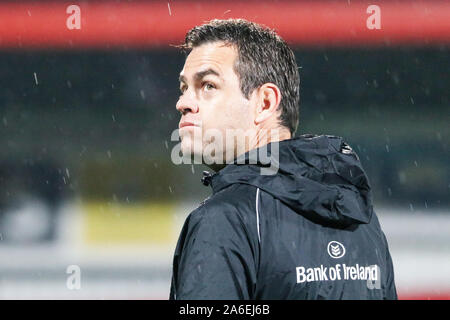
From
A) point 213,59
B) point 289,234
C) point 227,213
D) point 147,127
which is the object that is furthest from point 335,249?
point 147,127

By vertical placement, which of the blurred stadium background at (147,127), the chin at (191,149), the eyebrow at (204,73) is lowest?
the chin at (191,149)

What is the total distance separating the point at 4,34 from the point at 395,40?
3.03 metres

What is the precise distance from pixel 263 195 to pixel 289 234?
82 mm

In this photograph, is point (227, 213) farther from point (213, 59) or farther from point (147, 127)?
point (147, 127)

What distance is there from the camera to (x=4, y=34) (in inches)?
203

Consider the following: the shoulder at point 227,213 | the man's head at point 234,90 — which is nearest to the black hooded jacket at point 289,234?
the shoulder at point 227,213

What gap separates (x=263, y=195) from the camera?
1.17 meters

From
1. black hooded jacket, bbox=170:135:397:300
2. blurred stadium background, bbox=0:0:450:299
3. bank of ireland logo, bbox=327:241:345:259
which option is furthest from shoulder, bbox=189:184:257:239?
blurred stadium background, bbox=0:0:450:299

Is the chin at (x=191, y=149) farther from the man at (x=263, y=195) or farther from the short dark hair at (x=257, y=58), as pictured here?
the short dark hair at (x=257, y=58)

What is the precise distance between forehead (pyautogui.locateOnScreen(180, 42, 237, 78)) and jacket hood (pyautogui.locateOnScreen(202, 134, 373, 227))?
22 cm

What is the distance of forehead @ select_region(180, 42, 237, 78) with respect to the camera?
137cm

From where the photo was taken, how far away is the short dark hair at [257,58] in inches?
54.4

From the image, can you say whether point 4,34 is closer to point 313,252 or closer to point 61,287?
point 61,287
